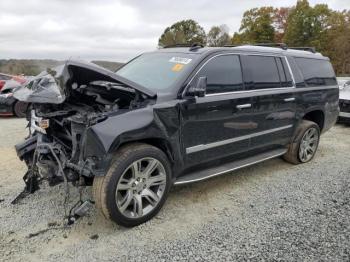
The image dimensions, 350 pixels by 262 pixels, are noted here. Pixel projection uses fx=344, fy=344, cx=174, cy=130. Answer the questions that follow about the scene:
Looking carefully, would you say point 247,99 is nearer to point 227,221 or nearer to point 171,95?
point 171,95

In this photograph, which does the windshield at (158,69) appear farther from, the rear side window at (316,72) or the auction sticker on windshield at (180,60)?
the rear side window at (316,72)

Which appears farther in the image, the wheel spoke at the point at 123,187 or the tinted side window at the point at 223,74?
the tinted side window at the point at 223,74

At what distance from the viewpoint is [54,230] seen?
136 inches

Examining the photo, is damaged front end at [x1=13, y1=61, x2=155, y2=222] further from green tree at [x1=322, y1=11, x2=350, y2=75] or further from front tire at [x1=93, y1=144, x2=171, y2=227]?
green tree at [x1=322, y1=11, x2=350, y2=75]

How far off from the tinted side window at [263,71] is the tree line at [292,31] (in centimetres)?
2902

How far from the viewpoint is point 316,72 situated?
580cm

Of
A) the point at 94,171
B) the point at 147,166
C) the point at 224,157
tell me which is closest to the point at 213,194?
the point at 224,157

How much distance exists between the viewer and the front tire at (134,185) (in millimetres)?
3258

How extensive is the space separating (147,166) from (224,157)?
123cm

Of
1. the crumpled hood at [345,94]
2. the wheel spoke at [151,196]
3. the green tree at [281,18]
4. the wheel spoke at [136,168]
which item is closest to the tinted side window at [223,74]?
the wheel spoke at [136,168]

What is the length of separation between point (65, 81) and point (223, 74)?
6.14ft

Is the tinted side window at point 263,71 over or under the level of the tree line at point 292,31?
under

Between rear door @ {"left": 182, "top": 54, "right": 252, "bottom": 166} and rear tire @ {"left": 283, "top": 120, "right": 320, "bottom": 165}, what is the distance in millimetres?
1371

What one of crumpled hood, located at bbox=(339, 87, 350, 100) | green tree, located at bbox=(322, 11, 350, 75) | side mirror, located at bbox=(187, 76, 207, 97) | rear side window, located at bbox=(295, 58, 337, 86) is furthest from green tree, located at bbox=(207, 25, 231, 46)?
side mirror, located at bbox=(187, 76, 207, 97)
